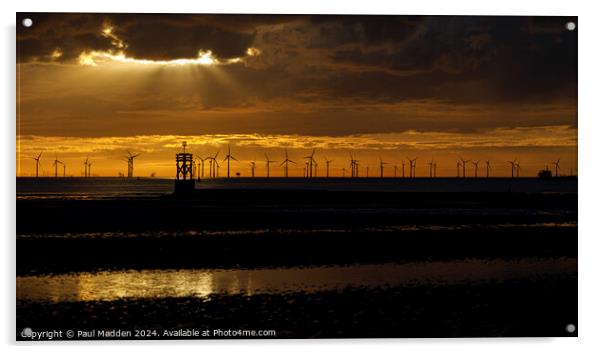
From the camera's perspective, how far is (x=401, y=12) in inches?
511

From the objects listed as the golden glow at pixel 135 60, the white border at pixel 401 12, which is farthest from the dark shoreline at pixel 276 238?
the golden glow at pixel 135 60

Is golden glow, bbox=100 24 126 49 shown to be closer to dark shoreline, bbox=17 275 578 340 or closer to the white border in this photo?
the white border

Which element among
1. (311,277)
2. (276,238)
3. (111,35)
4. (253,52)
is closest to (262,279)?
(311,277)

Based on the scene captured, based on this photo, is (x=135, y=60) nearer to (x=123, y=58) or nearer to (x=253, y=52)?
(x=123, y=58)

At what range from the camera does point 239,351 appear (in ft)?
38.8

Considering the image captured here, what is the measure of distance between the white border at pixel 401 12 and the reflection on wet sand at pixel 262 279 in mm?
935

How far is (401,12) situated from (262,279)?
6.61 metres

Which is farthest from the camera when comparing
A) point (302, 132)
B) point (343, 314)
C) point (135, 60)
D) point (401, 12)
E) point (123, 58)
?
point (302, 132)

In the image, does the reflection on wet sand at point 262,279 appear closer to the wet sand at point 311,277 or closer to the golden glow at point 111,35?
the wet sand at point 311,277

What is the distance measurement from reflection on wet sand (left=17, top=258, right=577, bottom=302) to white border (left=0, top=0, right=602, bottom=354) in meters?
0.93

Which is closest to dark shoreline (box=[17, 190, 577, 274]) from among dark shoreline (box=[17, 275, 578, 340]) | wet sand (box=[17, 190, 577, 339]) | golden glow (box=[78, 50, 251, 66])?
wet sand (box=[17, 190, 577, 339])

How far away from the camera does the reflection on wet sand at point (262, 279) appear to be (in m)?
14.1
